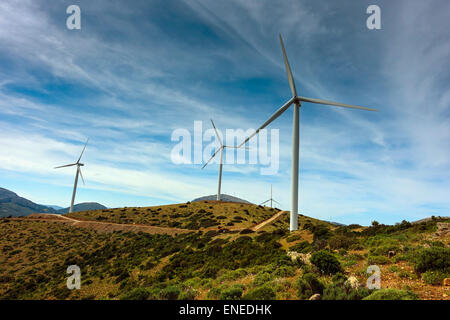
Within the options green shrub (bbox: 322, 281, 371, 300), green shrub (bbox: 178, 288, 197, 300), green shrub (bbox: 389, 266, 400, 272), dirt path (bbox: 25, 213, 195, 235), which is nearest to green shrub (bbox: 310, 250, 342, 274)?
green shrub (bbox: 389, 266, 400, 272)

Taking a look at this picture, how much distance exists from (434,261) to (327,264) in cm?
640

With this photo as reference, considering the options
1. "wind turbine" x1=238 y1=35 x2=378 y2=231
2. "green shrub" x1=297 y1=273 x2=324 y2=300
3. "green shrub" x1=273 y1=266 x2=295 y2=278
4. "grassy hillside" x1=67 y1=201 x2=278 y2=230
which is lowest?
"grassy hillside" x1=67 y1=201 x2=278 y2=230

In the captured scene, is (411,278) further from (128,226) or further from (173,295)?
(128,226)

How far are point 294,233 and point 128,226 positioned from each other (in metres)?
63.0

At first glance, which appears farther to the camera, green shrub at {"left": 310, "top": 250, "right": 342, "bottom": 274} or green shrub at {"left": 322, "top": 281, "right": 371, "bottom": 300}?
green shrub at {"left": 310, "top": 250, "right": 342, "bottom": 274}

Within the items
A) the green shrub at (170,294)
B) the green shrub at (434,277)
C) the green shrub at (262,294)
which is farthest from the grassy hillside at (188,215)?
the green shrub at (434,277)

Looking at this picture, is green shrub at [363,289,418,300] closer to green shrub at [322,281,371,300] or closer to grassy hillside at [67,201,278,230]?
green shrub at [322,281,371,300]

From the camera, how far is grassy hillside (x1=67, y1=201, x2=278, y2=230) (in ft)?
249

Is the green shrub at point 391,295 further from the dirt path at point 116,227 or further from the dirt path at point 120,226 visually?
the dirt path at point 116,227

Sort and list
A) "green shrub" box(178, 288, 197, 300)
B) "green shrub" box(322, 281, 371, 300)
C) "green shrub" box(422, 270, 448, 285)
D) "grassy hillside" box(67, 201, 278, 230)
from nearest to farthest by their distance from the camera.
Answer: "green shrub" box(322, 281, 371, 300) → "green shrub" box(422, 270, 448, 285) → "green shrub" box(178, 288, 197, 300) → "grassy hillside" box(67, 201, 278, 230)

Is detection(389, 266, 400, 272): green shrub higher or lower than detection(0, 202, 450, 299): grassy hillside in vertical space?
higher

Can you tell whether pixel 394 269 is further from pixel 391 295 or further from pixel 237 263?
pixel 237 263

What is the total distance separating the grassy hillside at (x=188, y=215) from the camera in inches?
2992

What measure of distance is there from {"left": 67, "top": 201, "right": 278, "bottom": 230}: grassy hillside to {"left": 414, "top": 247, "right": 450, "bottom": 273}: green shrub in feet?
187
